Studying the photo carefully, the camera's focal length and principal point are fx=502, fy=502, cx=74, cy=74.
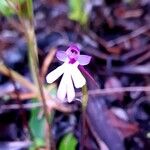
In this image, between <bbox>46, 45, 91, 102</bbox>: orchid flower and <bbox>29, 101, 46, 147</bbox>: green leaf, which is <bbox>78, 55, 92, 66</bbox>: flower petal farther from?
<bbox>29, 101, 46, 147</bbox>: green leaf

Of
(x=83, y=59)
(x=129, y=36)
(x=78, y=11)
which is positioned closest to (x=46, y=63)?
(x=78, y=11)

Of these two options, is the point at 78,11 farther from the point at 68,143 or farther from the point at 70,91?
the point at 70,91

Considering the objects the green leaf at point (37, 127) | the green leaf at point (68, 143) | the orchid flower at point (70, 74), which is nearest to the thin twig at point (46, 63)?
the green leaf at point (37, 127)

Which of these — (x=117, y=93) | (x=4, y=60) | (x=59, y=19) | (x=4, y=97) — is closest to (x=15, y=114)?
(x=4, y=97)

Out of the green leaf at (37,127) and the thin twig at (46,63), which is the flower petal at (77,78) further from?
the thin twig at (46,63)

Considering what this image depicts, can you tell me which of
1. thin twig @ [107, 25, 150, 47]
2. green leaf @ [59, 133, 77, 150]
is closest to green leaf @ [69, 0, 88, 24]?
thin twig @ [107, 25, 150, 47]

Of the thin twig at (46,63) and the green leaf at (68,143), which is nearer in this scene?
the green leaf at (68,143)

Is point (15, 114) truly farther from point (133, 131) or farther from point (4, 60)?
point (133, 131)
